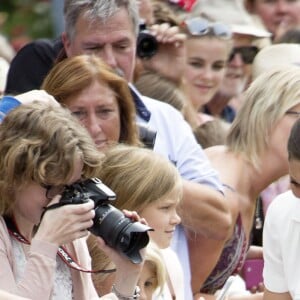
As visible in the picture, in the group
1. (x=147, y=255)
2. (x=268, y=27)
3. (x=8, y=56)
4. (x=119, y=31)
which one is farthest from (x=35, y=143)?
(x=268, y=27)

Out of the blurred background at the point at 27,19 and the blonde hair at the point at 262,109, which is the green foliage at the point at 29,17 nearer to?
the blurred background at the point at 27,19

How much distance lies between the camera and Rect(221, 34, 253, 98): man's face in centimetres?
914

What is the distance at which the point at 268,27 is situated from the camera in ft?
33.5

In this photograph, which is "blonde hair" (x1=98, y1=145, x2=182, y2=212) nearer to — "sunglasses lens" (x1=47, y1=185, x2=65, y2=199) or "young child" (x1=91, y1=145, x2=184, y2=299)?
"young child" (x1=91, y1=145, x2=184, y2=299)

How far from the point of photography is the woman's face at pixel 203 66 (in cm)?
838

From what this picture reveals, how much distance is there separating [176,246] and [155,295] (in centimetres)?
79

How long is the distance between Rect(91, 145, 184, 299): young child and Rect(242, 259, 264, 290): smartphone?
54.3 inches

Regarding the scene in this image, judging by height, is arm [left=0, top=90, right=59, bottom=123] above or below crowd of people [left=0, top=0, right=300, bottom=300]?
above

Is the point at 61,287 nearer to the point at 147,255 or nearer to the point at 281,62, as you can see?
the point at 147,255

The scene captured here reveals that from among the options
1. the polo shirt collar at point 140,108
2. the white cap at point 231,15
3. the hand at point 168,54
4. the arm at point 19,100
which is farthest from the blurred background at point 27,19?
the arm at point 19,100

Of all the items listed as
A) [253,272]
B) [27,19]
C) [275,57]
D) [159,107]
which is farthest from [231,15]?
[27,19]

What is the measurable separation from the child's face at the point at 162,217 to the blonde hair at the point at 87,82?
42 cm

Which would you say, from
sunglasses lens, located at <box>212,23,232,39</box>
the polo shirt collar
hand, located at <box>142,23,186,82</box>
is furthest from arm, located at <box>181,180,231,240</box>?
sunglasses lens, located at <box>212,23,232,39</box>

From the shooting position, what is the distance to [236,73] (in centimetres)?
920
